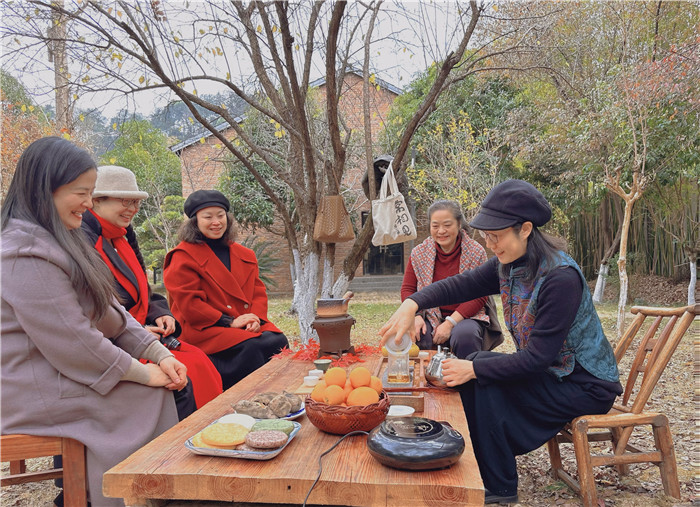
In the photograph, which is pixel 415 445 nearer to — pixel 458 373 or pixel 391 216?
pixel 458 373

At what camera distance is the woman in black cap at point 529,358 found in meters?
2.22

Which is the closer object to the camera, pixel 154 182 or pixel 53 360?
pixel 53 360

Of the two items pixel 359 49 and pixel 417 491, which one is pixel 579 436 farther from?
pixel 359 49

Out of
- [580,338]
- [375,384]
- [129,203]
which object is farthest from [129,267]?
[580,338]

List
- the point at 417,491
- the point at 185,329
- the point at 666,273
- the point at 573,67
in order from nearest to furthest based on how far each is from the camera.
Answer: the point at 417,491 < the point at 185,329 < the point at 573,67 < the point at 666,273

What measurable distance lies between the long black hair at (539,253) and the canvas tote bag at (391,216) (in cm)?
199

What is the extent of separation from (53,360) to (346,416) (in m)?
1.09

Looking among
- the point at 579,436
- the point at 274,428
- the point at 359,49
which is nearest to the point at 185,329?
the point at 274,428

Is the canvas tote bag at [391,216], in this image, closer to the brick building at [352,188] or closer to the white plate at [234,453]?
the white plate at [234,453]

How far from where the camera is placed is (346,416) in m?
1.73

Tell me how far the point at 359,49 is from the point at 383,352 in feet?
10.6

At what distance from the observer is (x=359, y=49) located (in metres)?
4.91

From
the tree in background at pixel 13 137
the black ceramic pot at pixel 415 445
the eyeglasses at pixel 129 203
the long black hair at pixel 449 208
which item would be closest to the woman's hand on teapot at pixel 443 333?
the long black hair at pixel 449 208

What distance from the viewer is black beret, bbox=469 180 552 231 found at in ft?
7.31
